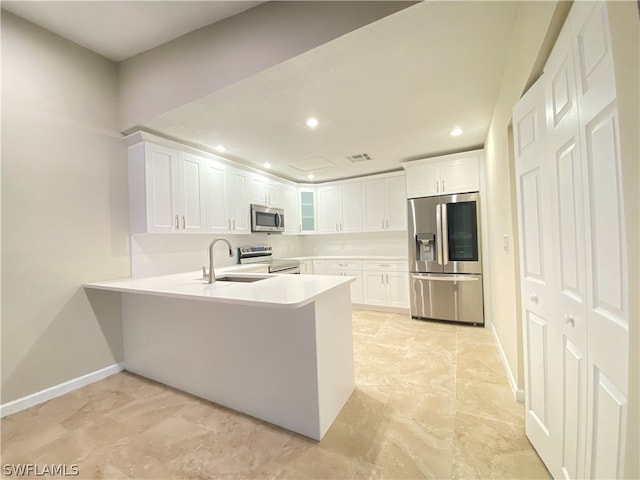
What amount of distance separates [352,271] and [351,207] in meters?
1.16

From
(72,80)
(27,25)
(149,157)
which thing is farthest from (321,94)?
(27,25)

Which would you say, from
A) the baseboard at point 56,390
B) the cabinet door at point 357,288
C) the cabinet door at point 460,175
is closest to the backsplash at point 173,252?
the baseboard at point 56,390

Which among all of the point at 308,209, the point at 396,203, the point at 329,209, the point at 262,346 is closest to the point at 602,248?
the point at 262,346

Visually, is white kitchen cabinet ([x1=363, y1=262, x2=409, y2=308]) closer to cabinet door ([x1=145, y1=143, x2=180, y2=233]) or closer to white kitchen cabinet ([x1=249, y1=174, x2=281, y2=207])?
white kitchen cabinet ([x1=249, y1=174, x2=281, y2=207])

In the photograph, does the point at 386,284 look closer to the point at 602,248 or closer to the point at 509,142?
the point at 509,142

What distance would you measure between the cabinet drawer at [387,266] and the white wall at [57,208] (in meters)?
3.27

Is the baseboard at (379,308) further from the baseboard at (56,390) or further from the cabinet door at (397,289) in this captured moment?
the baseboard at (56,390)

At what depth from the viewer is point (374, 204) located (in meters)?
4.57

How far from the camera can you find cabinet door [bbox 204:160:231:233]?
325 cm

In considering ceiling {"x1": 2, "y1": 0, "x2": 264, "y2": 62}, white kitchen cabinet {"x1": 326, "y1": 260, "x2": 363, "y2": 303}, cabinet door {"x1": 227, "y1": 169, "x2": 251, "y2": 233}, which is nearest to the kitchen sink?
cabinet door {"x1": 227, "y1": 169, "x2": 251, "y2": 233}

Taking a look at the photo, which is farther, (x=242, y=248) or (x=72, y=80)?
(x=242, y=248)

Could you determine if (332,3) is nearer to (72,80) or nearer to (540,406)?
(72,80)

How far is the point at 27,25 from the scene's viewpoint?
80.7 inches

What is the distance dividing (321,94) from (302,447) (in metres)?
2.46
